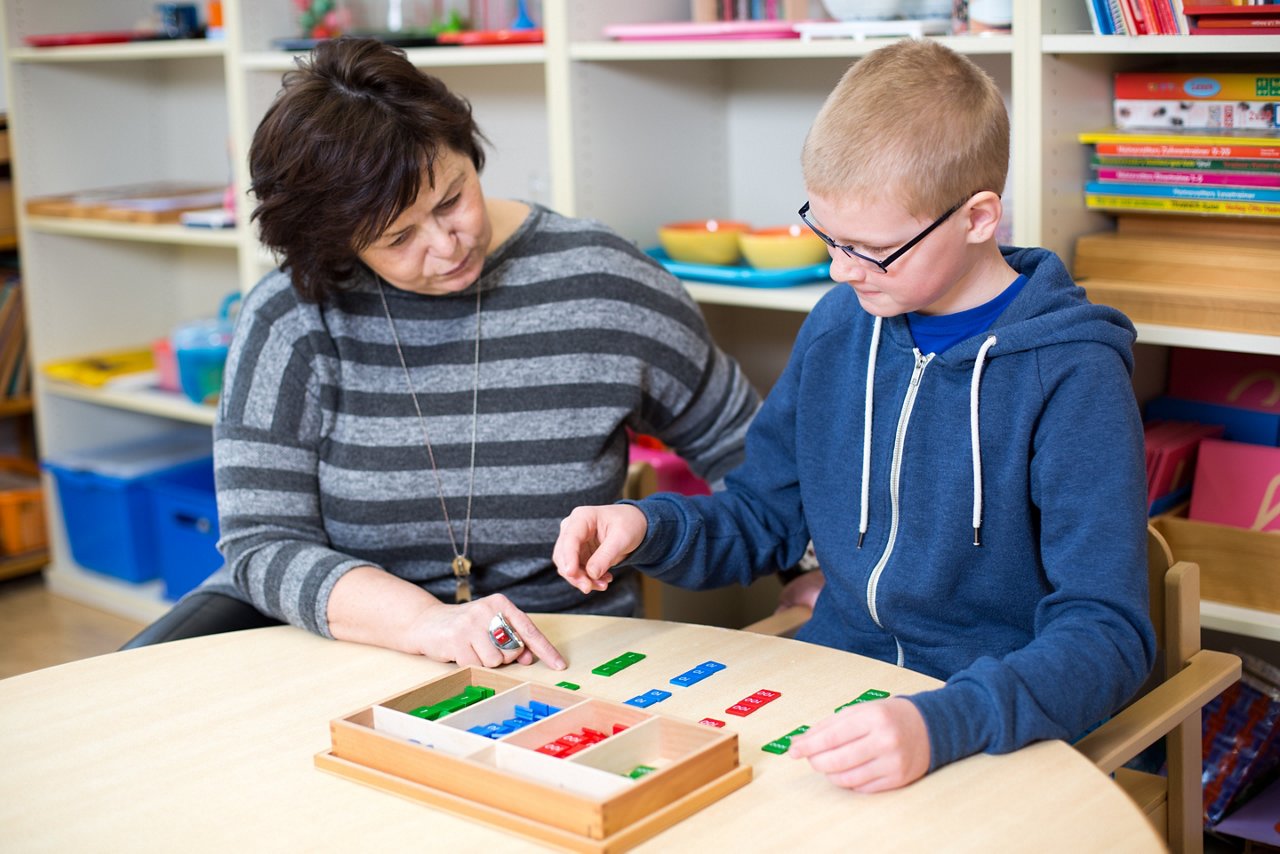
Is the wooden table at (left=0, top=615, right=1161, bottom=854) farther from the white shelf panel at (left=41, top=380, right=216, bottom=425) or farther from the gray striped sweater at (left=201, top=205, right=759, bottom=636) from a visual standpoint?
the white shelf panel at (left=41, top=380, right=216, bottom=425)

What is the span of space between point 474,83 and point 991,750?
2.10 meters

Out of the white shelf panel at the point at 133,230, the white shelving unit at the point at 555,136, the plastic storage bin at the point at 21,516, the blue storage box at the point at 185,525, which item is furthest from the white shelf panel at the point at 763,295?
the plastic storage bin at the point at 21,516

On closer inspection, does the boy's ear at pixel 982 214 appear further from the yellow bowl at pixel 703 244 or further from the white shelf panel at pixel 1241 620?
the yellow bowl at pixel 703 244

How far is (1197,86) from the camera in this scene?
1.82 metres

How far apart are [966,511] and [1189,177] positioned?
0.73 meters

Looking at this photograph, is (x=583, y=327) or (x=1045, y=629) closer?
(x=1045, y=629)

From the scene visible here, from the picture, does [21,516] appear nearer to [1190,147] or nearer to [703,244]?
[703,244]

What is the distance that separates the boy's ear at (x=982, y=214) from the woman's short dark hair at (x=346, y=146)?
624 mm

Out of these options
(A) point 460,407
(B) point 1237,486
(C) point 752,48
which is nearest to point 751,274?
(C) point 752,48

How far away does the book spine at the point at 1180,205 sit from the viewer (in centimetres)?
175

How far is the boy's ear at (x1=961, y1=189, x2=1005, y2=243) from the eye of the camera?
49.3 inches

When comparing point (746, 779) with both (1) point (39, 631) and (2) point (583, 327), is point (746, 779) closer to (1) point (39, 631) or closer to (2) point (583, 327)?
(2) point (583, 327)

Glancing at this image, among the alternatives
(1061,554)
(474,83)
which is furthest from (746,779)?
(474,83)

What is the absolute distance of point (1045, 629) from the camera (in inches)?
46.3
